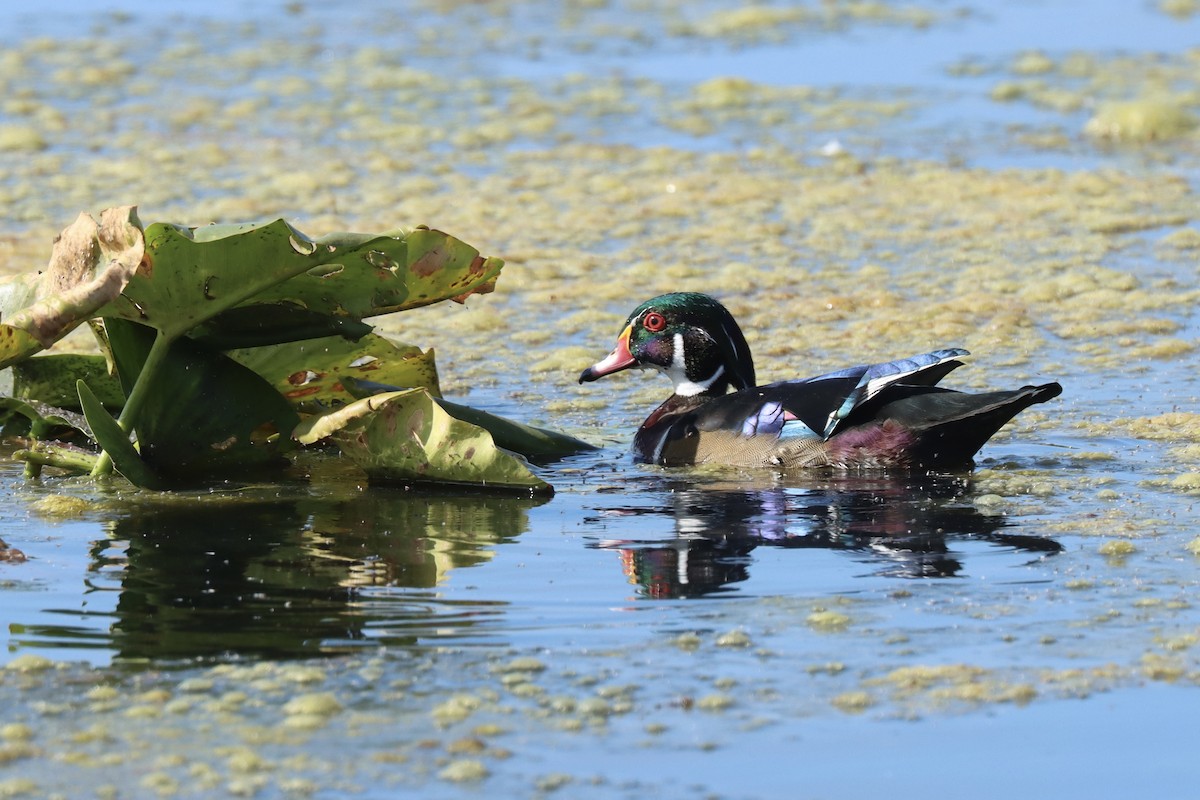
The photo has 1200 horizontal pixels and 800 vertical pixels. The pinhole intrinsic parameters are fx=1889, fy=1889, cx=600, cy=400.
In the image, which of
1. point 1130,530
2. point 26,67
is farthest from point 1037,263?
point 26,67

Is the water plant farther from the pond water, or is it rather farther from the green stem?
the pond water

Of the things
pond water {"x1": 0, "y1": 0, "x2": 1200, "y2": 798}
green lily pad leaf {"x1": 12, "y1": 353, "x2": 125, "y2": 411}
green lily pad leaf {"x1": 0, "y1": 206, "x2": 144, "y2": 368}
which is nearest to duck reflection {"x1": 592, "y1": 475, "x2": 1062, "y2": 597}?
pond water {"x1": 0, "y1": 0, "x2": 1200, "y2": 798}

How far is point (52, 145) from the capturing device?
41.4 ft

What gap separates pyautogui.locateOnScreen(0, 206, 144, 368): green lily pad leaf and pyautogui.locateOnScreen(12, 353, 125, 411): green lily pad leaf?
→ 34.7 inches

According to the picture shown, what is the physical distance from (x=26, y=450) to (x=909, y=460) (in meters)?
3.16

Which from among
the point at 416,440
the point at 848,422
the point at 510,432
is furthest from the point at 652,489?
the point at 416,440

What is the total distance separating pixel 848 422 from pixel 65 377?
2.94m

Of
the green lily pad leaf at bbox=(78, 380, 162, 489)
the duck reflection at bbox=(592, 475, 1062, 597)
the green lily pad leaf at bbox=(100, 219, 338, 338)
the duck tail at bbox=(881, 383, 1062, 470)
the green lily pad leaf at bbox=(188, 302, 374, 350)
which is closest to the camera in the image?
the duck reflection at bbox=(592, 475, 1062, 597)

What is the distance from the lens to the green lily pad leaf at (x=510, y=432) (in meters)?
6.96

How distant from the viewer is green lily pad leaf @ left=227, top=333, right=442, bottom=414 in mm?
6824

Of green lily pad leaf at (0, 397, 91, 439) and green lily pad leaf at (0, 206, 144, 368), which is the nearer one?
green lily pad leaf at (0, 206, 144, 368)

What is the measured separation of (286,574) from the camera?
550 centimetres

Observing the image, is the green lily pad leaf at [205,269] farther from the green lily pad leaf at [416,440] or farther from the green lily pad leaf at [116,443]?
the green lily pad leaf at [416,440]

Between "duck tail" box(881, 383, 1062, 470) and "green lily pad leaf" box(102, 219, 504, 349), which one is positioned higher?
"green lily pad leaf" box(102, 219, 504, 349)
